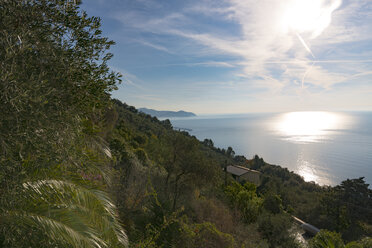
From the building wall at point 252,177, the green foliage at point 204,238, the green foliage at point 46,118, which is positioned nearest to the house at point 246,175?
the building wall at point 252,177

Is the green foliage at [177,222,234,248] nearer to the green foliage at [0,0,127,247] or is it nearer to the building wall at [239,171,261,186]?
the green foliage at [0,0,127,247]

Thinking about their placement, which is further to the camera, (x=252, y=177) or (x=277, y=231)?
(x=252, y=177)

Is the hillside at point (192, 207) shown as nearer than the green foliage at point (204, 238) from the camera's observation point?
No

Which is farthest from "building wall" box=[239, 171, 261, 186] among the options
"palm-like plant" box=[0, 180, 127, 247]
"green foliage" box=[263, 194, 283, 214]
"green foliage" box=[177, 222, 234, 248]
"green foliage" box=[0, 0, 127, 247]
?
"green foliage" box=[0, 0, 127, 247]

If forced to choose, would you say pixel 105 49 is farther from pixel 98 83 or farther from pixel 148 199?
pixel 148 199

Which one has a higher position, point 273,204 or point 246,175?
point 273,204

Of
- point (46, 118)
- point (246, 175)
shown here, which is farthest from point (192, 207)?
point (246, 175)

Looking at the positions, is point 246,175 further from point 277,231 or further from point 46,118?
point 46,118

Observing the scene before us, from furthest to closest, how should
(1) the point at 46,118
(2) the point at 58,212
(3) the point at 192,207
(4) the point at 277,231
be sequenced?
(3) the point at 192,207 → (4) the point at 277,231 → (2) the point at 58,212 → (1) the point at 46,118

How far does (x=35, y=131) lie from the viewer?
2166mm

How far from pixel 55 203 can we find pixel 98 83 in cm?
179

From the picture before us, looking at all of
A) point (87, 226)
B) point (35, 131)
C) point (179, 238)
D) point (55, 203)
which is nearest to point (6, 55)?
point (35, 131)

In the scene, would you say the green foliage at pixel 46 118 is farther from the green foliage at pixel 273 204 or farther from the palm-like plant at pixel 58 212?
the green foliage at pixel 273 204

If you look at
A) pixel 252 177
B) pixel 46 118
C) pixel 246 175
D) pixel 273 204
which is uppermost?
pixel 46 118
